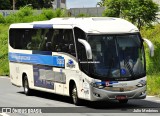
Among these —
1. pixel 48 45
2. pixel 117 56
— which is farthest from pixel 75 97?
pixel 48 45

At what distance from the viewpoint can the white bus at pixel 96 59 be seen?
1867 centimetres

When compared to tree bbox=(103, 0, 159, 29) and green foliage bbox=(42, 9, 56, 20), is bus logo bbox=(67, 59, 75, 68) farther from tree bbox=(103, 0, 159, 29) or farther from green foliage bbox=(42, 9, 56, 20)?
green foliage bbox=(42, 9, 56, 20)

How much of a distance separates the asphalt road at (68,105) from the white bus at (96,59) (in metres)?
0.41

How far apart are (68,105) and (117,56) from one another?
274 centimetres

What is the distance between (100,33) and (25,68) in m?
6.73

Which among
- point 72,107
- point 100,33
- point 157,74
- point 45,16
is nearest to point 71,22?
point 100,33

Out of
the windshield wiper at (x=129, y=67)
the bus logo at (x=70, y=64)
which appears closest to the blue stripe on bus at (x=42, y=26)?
the bus logo at (x=70, y=64)

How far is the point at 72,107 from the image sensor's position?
19469mm

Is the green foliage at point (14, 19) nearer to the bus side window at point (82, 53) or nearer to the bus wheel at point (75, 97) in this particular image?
the bus wheel at point (75, 97)

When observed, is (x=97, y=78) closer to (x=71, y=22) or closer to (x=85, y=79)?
(x=85, y=79)

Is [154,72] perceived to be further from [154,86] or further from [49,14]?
[49,14]

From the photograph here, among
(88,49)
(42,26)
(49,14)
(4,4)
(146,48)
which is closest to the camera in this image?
(88,49)

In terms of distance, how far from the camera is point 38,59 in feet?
76.4

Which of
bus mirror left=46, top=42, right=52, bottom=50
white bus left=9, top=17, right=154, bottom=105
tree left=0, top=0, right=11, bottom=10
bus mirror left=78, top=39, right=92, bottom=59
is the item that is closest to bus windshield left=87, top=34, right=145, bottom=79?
white bus left=9, top=17, right=154, bottom=105
